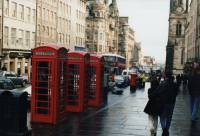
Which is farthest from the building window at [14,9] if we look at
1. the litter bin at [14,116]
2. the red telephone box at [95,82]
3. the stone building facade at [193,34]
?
the litter bin at [14,116]

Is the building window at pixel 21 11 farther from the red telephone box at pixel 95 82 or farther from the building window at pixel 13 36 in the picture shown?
the red telephone box at pixel 95 82

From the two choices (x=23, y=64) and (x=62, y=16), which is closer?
(x=23, y=64)

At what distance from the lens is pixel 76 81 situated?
17.6m

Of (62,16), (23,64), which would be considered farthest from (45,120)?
(62,16)

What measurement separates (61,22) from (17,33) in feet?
57.5

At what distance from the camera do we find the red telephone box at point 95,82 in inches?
799

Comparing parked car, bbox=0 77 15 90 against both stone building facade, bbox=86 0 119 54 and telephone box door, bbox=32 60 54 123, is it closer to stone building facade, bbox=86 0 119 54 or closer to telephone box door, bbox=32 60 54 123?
telephone box door, bbox=32 60 54 123

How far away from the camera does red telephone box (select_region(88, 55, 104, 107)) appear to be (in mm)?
20297

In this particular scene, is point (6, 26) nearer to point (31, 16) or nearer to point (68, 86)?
point (31, 16)

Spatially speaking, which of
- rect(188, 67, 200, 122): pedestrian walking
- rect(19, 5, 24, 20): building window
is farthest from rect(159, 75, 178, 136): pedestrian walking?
rect(19, 5, 24, 20): building window

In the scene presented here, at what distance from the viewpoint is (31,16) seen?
5853cm

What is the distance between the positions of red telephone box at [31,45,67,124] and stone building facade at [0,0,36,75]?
36.0 m

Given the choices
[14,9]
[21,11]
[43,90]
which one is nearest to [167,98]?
[43,90]

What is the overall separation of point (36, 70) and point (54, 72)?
2.18ft
